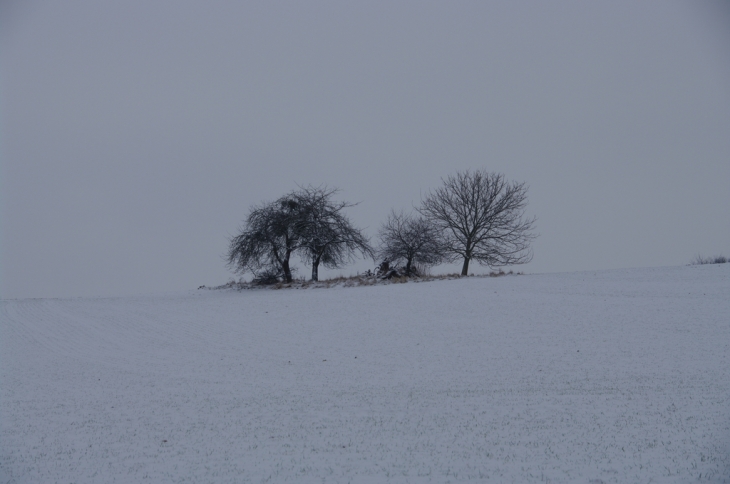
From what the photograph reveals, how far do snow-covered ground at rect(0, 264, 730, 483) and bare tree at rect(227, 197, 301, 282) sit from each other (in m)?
9.86

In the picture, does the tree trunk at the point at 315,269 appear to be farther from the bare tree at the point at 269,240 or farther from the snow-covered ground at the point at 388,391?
the snow-covered ground at the point at 388,391

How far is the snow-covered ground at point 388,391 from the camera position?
355 inches

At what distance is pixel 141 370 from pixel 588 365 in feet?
43.1

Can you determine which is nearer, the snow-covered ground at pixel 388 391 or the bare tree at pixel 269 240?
the snow-covered ground at pixel 388 391

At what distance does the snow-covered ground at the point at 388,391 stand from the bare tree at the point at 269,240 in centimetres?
986

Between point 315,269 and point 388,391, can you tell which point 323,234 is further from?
point 388,391

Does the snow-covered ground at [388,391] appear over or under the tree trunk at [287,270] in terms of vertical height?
under

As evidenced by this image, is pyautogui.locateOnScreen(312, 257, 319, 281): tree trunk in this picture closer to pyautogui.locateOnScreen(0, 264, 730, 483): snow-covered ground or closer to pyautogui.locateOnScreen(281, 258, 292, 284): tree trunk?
pyautogui.locateOnScreen(281, 258, 292, 284): tree trunk

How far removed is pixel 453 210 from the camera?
40844mm

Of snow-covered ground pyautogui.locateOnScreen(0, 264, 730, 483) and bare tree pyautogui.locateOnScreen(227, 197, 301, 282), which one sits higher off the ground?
bare tree pyautogui.locateOnScreen(227, 197, 301, 282)

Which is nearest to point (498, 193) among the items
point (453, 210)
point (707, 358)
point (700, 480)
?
point (453, 210)

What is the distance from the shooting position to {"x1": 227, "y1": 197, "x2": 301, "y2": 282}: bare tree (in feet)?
119

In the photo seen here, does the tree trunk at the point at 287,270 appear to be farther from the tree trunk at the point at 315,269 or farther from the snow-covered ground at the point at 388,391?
the snow-covered ground at the point at 388,391

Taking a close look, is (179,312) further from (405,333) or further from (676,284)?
(676,284)
